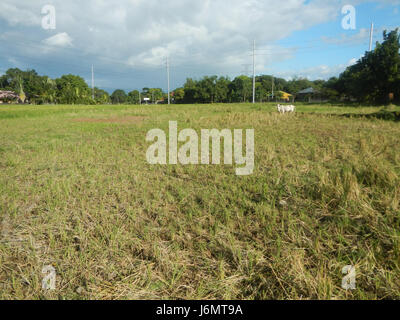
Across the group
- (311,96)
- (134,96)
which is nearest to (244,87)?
(311,96)

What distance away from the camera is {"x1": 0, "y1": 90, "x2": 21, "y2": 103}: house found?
167 feet

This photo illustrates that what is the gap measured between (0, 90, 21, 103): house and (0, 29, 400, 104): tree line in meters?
1.51

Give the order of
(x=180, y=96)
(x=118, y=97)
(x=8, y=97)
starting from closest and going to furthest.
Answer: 1. (x=8, y=97)
2. (x=180, y=96)
3. (x=118, y=97)

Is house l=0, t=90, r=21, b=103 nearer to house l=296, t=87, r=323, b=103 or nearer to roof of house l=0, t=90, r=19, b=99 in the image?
roof of house l=0, t=90, r=19, b=99

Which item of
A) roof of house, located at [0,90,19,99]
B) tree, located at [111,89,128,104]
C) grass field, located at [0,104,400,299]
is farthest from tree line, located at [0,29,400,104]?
grass field, located at [0,104,400,299]

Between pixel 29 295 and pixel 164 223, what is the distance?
1.23 meters

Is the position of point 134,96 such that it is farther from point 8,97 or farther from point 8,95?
point 8,95

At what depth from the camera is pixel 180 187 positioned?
11.3 ft

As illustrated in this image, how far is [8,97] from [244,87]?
61.2 meters

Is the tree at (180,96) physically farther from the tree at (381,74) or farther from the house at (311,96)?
the tree at (381,74)

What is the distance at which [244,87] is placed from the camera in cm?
6712

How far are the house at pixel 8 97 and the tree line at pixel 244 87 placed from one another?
59.4 inches

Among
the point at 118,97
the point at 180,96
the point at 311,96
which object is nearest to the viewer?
the point at 311,96

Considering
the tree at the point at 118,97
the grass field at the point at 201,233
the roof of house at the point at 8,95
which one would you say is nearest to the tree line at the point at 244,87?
the tree at the point at 118,97
